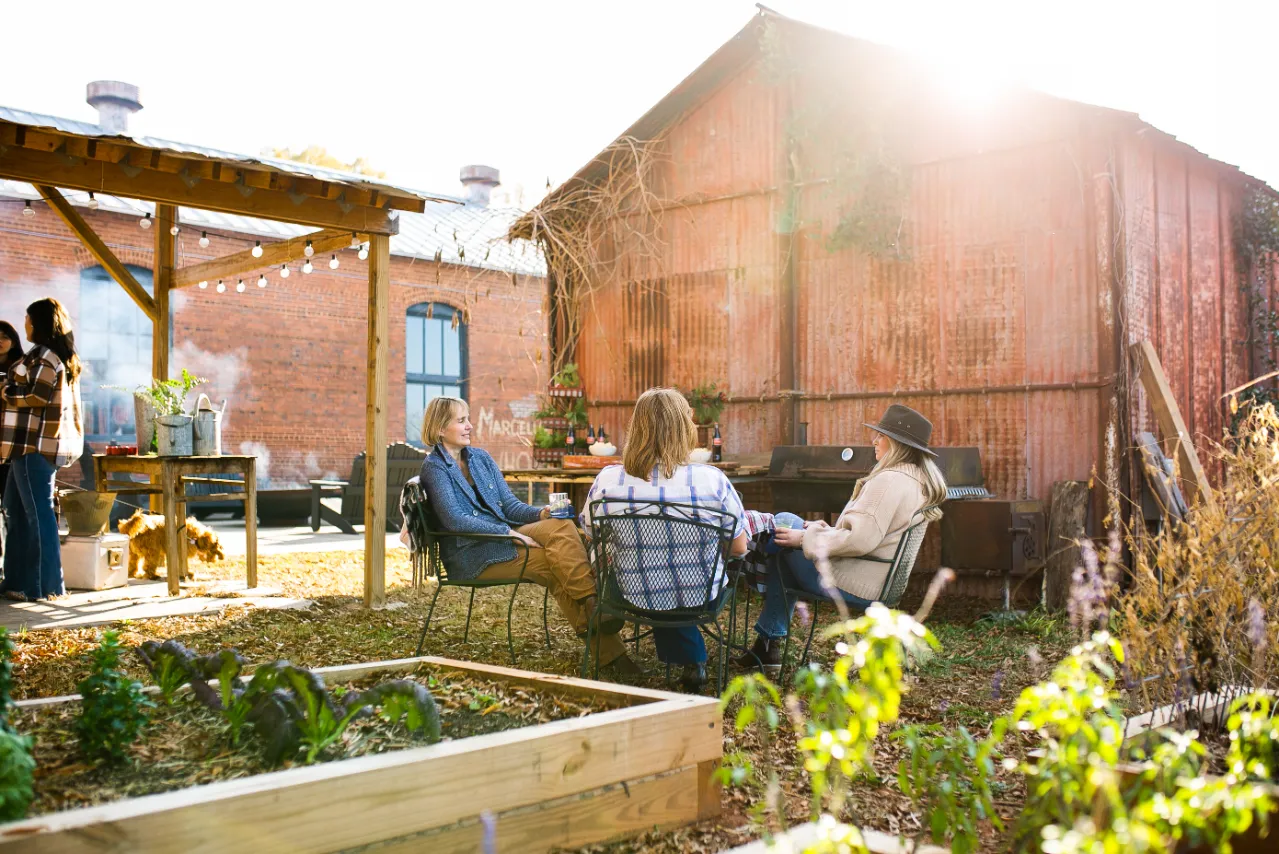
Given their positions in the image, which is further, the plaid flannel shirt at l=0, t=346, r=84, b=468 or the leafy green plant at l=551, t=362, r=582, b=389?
the leafy green plant at l=551, t=362, r=582, b=389

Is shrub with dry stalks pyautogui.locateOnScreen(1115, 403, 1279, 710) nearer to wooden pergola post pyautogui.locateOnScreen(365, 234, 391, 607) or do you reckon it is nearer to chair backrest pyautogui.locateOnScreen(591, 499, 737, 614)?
chair backrest pyautogui.locateOnScreen(591, 499, 737, 614)

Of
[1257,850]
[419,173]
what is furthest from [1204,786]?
[419,173]

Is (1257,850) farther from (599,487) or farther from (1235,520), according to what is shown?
(599,487)

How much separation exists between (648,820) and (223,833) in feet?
4.02

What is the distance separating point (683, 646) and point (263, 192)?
450cm

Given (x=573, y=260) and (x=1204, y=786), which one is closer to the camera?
(x=1204, y=786)

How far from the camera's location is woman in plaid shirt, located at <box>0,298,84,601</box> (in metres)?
7.37

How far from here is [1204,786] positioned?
1.87m

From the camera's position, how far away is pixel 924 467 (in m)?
5.00

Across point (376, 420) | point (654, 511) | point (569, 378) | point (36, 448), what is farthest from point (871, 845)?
point (569, 378)

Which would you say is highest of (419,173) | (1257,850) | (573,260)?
(419,173)

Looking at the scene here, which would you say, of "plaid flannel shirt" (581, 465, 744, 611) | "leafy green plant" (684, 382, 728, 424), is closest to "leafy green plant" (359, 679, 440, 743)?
"plaid flannel shirt" (581, 465, 744, 611)

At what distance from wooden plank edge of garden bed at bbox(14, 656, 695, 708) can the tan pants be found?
4.26ft

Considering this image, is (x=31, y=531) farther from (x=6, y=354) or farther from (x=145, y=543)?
(x=145, y=543)
